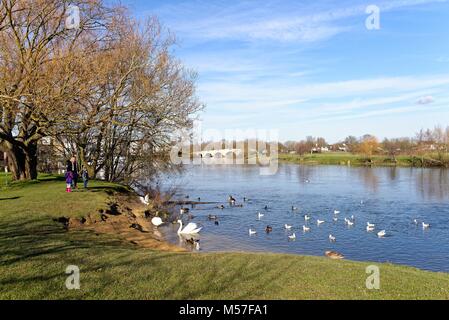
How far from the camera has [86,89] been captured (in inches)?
880

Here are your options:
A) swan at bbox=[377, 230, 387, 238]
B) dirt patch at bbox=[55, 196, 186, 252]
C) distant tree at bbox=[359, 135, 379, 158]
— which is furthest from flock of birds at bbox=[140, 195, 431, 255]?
distant tree at bbox=[359, 135, 379, 158]

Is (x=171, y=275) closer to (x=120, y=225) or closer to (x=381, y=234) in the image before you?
(x=120, y=225)

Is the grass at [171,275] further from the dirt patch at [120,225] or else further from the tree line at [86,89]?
the tree line at [86,89]

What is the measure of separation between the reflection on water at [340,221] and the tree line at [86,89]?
8.00 meters

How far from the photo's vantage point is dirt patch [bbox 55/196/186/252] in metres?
16.7

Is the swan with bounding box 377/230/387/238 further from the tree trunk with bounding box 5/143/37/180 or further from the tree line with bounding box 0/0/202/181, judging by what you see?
the tree trunk with bounding box 5/143/37/180

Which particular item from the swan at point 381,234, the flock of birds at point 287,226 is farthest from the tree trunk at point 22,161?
the swan at point 381,234

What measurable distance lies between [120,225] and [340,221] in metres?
16.0

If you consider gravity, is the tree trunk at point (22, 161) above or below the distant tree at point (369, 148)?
below

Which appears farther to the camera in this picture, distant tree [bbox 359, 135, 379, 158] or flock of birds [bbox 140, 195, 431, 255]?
distant tree [bbox 359, 135, 379, 158]

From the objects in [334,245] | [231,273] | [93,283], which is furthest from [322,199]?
[93,283]

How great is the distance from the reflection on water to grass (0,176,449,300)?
7757 millimetres

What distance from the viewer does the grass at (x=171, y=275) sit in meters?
8.56
